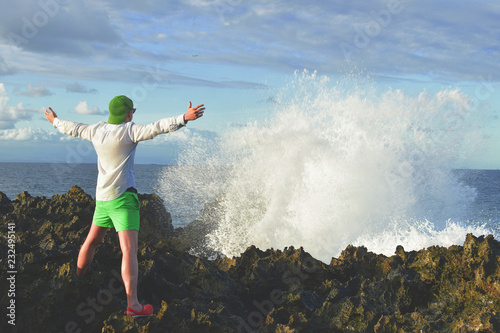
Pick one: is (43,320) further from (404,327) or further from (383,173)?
(383,173)

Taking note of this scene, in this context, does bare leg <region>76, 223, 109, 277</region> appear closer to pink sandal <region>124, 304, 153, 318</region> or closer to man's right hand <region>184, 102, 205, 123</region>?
pink sandal <region>124, 304, 153, 318</region>

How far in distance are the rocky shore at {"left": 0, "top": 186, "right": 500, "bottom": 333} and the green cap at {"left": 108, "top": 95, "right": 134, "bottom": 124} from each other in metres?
1.47

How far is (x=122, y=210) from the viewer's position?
4.00 meters

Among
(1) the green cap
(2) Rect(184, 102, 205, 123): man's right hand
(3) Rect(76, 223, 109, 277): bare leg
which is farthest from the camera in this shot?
(3) Rect(76, 223, 109, 277): bare leg

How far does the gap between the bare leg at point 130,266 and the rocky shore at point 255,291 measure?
0.17 m

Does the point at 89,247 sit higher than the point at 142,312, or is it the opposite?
the point at 89,247

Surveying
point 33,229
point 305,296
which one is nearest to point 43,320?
point 305,296

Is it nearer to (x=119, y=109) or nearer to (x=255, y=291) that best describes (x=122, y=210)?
(x=119, y=109)

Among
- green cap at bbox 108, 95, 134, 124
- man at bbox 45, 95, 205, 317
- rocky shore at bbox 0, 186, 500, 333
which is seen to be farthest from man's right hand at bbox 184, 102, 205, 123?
rocky shore at bbox 0, 186, 500, 333

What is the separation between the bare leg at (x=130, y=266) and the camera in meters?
3.88

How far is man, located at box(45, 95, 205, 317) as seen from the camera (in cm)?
392

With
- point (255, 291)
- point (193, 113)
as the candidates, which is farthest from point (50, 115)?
point (255, 291)

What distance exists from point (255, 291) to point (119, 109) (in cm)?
265

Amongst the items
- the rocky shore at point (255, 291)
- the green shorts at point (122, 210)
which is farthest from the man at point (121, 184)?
the rocky shore at point (255, 291)
